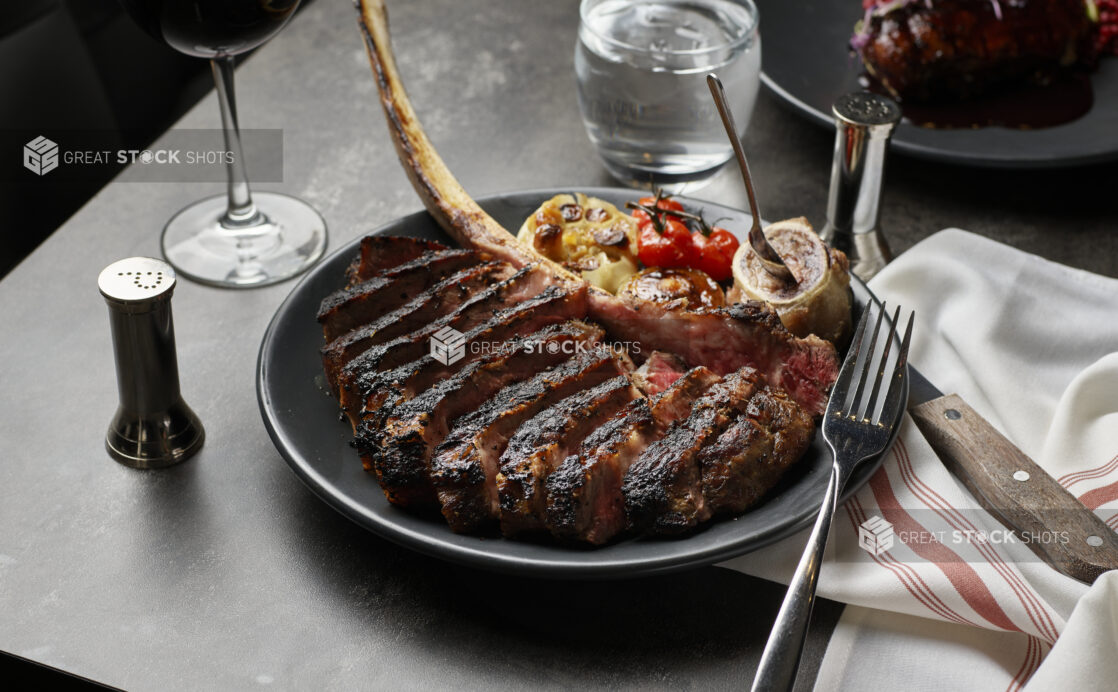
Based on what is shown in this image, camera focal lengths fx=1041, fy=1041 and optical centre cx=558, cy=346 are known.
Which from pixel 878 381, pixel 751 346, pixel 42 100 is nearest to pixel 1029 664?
pixel 878 381

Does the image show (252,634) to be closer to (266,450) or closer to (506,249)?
(266,450)

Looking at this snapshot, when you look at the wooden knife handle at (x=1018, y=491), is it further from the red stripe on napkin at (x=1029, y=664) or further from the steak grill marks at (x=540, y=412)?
the steak grill marks at (x=540, y=412)

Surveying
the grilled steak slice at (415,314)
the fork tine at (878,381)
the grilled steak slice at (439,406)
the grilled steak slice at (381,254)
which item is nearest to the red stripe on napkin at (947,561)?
the fork tine at (878,381)

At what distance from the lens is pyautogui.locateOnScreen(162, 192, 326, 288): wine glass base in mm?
2236

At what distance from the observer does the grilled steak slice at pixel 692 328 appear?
1.74 meters

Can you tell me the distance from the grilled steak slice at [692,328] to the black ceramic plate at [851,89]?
2.84ft

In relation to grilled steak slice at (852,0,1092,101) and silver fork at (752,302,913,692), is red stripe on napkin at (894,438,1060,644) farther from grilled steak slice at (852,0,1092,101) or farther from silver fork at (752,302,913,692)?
grilled steak slice at (852,0,1092,101)

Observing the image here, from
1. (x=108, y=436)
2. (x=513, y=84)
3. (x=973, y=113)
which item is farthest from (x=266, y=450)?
(x=973, y=113)

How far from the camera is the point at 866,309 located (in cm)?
182

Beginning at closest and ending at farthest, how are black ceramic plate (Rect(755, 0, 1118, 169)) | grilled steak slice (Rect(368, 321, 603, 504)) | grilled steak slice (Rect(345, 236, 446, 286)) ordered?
grilled steak slice (Rect(368, 321, 603, 504)), grilled steak slice (Rect(345, 236, 446, 286)), black ceramic plate (Rect(755, 0, 1118, 169))

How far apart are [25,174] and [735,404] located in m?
2.61

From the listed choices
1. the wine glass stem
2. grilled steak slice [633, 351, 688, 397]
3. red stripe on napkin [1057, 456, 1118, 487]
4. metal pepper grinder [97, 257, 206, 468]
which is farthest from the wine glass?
red stripe on napkin [1057, 456, 1118, 487]

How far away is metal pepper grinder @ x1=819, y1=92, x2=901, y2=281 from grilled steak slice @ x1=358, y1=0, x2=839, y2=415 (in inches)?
20.8

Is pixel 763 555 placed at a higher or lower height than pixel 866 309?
lower
